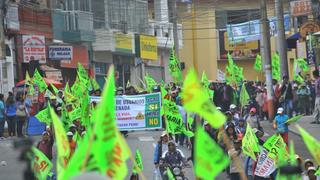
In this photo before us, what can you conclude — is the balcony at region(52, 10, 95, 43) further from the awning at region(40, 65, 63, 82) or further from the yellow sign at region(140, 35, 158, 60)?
the yellow sign at region(140, 35, 158, 60)

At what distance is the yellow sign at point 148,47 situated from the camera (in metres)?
54.0

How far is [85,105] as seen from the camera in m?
19.4

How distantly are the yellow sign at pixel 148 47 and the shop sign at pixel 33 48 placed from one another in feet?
52.7

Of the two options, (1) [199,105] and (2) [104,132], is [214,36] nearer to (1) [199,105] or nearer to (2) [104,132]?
(1) [199,105]

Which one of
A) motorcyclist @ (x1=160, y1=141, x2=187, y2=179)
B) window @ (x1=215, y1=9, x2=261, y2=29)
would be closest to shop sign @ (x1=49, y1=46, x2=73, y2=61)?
motorcyclist @ (x1=160, y1=141, x2=187, y2=179)

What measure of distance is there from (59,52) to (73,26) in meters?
4.93

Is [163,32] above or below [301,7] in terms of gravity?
below

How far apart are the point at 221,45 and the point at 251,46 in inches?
85.9

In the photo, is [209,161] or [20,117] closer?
[209,161]

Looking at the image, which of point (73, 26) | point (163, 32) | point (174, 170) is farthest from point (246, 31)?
point (174, 170)

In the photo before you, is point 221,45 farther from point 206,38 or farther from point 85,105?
point 85,105

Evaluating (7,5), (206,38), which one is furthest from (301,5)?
(206,38)

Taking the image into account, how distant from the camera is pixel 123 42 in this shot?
51500mm

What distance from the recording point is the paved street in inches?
786
